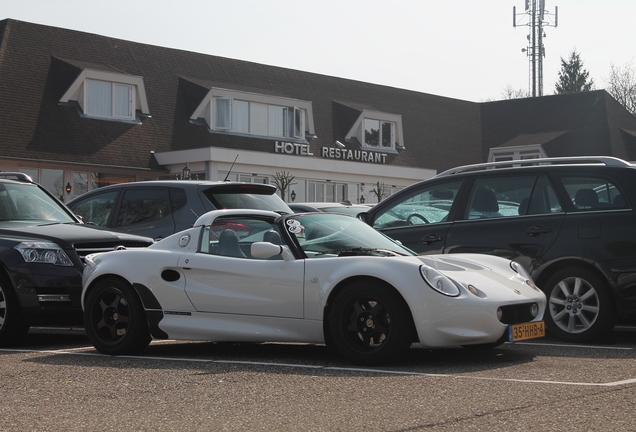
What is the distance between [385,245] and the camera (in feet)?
27.7

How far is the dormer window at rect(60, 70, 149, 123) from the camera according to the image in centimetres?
3234

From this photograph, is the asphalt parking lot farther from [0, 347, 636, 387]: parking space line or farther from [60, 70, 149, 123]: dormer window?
[60, 70, 149, 123]: dormer window

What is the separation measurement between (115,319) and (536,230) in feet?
14.2

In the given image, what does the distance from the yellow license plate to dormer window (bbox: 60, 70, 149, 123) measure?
2681 centimetres

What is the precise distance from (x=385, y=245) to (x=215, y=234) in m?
1.57

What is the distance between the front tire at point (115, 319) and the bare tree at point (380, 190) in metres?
30.6

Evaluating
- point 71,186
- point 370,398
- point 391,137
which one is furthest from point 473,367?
point 391,137

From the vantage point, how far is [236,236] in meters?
8.41

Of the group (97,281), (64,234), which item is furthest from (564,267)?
(64,234)

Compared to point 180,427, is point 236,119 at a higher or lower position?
higher

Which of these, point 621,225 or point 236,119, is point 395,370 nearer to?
point 621,225

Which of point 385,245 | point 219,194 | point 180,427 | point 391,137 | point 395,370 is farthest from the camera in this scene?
point 391,137

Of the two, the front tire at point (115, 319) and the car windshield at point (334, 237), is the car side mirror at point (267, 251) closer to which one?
the car windshield at point (334, 237)

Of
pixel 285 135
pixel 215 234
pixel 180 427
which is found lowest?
pixel 180 427
